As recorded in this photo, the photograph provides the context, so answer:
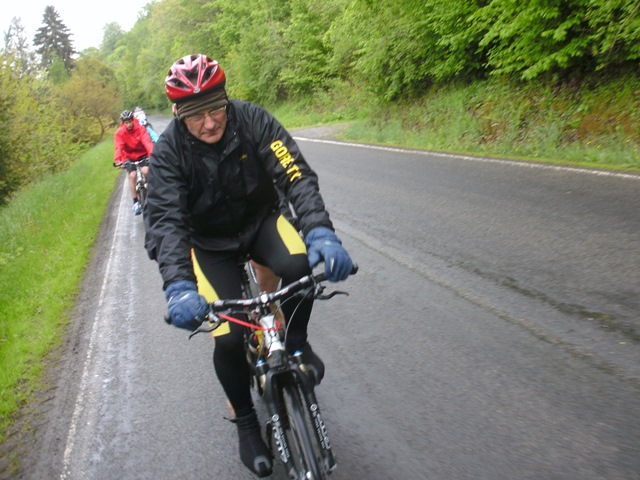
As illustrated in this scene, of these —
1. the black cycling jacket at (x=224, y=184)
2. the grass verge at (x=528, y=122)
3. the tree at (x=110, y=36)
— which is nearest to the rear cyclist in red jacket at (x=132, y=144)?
the grass verge at (x=528, y=122)

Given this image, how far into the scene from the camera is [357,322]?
5090 mm

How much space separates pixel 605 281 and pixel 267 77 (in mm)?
36689

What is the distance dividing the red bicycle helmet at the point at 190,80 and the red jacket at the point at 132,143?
310 inches

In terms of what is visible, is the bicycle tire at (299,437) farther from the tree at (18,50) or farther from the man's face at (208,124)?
the tree at (18,50)

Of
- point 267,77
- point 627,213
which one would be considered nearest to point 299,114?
point 267,77

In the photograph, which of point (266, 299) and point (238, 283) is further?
point (238, 283)

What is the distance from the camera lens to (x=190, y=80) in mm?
2885

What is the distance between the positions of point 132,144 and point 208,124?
8.49 meters

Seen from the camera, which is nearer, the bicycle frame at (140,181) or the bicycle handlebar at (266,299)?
the bicycle handlebar at (266,299)

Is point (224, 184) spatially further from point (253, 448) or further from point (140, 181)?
point (140, 181)

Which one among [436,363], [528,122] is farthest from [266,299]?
[528,122]

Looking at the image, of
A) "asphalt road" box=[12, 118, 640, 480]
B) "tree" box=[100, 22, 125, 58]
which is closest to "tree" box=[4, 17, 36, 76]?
"asphalt road" box=[12, 118, 640, 480]

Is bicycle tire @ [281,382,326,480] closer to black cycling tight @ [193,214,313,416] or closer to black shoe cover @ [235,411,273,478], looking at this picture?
black shoe cover @ [235,411,273,478]

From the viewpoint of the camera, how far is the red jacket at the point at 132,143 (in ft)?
34.7
